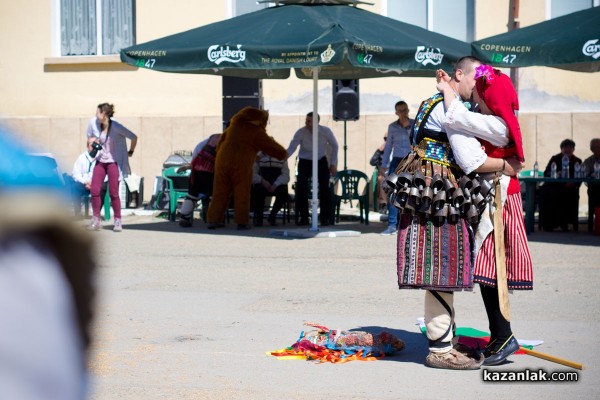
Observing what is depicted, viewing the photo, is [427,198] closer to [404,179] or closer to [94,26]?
[404,179]

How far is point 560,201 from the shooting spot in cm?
1661

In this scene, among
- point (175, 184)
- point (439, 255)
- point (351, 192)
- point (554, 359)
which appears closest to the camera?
point (439, 255)

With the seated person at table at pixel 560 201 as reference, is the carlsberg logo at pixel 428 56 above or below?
above

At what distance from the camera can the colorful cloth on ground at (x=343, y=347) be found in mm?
7000

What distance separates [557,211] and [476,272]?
1049 centimetres

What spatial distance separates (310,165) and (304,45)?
3708 millimetres

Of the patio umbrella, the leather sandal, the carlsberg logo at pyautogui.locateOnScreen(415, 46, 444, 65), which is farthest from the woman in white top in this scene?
the leather sandal

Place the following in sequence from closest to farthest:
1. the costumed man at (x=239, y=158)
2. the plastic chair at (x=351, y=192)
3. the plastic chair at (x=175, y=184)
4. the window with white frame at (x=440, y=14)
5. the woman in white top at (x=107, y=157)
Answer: the woman in white top at (x=107, y=157)
the costumed man at (x=239, y=158)
the plastic chair at (x=351, y=192)
the plastic chair at (x=175, y=184)
the window with white frame at (x=440, y=14)

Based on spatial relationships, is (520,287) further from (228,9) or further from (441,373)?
(228,9)

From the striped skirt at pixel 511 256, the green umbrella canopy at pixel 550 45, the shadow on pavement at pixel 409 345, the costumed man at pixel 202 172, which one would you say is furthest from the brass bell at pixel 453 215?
the costumed man at pixel 202 172

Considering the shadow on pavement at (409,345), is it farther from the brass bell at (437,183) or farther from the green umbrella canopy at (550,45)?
the green umbrella canopy at (550,45)

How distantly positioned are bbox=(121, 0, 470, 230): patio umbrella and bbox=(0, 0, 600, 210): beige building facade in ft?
14.8

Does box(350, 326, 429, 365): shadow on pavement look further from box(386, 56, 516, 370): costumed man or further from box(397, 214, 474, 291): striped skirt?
box(397, 214, 474, 291): striped skirt

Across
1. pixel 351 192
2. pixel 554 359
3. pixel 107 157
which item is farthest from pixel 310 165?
pixel 554 359
